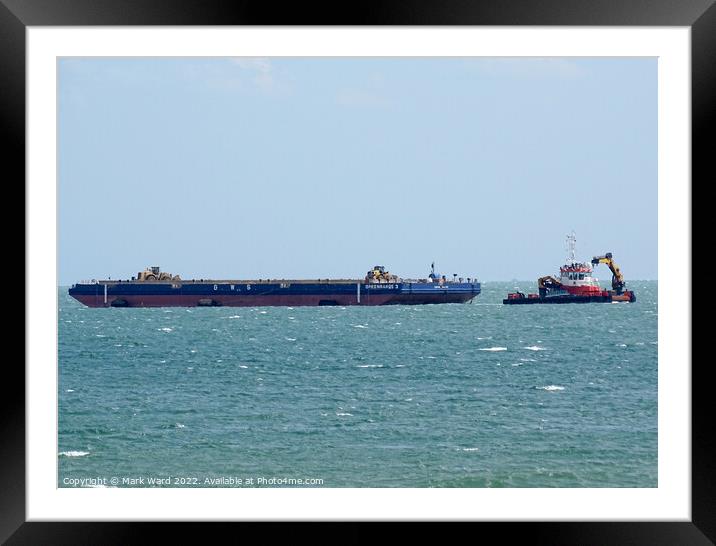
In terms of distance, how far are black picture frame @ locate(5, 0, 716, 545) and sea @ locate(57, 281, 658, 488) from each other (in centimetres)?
148

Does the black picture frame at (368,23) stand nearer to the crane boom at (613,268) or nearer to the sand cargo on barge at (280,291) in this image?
the sand cargo on barge at (280,291)

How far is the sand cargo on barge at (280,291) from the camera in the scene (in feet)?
76.9

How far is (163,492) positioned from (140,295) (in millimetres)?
23239

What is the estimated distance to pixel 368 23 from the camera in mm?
1859

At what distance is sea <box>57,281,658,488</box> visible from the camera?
9.43 m

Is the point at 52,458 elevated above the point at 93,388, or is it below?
above

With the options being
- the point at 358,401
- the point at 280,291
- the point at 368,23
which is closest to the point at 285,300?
the point at 280,291

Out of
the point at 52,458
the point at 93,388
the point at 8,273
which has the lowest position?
the point at 93,388

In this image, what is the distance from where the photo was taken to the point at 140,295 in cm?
2436

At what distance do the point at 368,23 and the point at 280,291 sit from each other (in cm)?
2168

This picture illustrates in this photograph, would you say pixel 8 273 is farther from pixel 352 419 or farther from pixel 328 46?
pixel 352 419

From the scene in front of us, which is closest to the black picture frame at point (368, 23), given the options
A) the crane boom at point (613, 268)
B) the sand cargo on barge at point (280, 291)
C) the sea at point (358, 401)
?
the sea at point (358, 401)

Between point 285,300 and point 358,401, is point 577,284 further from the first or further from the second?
point 358,401

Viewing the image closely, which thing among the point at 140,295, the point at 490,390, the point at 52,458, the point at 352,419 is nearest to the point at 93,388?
the point at 140,295
